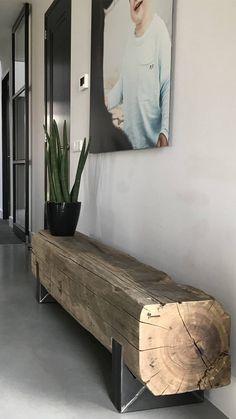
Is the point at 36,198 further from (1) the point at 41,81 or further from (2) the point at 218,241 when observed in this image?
(2) the point at 218,241

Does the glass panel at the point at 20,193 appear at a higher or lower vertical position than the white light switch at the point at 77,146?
lower

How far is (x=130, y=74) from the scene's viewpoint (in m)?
2.59

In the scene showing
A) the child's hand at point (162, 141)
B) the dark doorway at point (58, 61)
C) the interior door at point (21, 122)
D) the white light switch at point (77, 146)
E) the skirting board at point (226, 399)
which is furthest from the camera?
the interior door at point (21, 122)

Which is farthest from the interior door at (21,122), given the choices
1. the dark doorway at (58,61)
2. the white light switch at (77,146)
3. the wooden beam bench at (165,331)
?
the wooden beam bench at (165,331)

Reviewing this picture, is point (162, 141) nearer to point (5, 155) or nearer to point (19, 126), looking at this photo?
point (19, 126)

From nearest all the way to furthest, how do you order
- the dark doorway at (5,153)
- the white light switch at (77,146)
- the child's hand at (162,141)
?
the child's hand at (162,141) < the white light switch at (77,146) < the dark doorway at (5,153)

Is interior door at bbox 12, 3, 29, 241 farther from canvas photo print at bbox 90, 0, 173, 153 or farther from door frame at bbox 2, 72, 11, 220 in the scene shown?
canvas photo print at bbox 90, 0, 173, 153

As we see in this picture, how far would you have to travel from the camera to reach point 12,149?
21.1 ft

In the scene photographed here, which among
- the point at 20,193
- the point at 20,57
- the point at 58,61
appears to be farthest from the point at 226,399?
the point at 20,57

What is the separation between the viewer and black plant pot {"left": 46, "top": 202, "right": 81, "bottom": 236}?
2883 mm

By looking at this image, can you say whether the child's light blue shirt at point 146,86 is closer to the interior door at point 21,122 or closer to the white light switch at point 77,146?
the white light switch at point 77,146

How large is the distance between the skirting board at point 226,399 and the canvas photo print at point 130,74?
1130 mm

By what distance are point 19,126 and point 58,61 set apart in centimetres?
196

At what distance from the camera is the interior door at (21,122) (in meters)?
5.42
